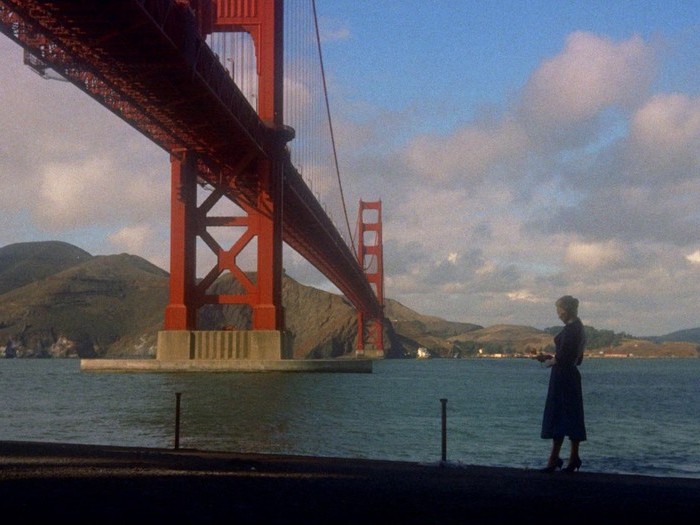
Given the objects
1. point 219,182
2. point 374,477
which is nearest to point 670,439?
point 374,477

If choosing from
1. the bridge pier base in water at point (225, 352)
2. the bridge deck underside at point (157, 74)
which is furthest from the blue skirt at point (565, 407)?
the bridge pier base in water at point (225, 352)

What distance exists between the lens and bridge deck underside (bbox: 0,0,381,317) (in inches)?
907

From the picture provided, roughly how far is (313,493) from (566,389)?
207 cm

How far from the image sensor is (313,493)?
5.30 m

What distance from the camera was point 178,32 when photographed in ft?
85.6

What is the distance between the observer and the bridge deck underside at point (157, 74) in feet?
75.6

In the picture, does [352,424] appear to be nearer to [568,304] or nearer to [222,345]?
[568,304]

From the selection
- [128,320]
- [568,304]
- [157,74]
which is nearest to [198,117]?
[157,74]

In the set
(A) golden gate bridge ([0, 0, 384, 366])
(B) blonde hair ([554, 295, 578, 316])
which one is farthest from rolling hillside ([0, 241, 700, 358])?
(B) blonde hair ([554, 295, 578, 316])

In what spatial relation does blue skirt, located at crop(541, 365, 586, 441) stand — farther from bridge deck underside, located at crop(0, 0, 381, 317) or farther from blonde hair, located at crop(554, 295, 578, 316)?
bridge deck underside, located at crop(0, 0, 381, 317)

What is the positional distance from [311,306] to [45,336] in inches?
1438

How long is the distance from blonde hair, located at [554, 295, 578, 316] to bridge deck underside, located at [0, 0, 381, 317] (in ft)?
58.0

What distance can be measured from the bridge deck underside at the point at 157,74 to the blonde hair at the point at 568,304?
1767cm

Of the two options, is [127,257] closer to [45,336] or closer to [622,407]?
[45,336]
